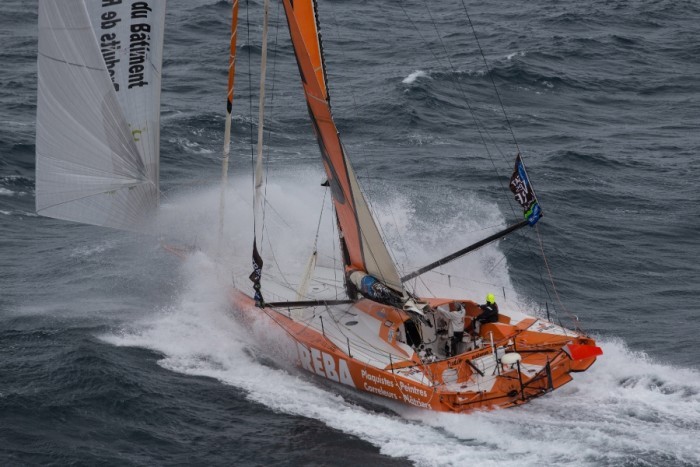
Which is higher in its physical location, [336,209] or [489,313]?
[336,209]

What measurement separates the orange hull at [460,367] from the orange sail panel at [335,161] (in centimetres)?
116

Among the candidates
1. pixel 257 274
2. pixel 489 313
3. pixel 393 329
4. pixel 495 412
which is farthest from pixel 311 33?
pixel 495 412

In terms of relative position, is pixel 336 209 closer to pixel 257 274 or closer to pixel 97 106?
pixel 257 274

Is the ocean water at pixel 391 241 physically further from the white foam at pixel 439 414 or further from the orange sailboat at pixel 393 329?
the orange sailboat at pixel 393 329

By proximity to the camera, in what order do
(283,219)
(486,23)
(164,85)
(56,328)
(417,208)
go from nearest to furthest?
(56,328)
(283,219)
(417,208)
(164,85)
(486,23)

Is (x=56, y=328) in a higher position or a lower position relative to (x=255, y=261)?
lower

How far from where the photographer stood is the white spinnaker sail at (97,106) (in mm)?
19531

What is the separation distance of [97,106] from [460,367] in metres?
8.57

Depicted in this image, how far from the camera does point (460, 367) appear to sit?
20.0 meters

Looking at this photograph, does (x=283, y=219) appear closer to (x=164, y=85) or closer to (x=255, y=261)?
(x=255, y=261)

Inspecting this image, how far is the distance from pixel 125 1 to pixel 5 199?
11.2 meters

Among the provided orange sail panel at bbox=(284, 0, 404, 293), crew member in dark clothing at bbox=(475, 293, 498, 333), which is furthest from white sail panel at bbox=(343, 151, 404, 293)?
crew member in dark clothing at bbox=(475, 293, 498, 333)

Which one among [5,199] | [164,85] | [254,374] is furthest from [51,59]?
[164,85]

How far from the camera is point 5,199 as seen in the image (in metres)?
29.3
